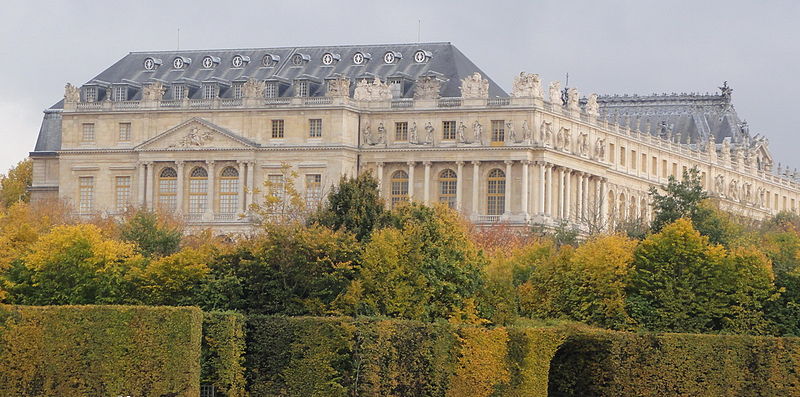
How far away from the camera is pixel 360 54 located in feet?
517

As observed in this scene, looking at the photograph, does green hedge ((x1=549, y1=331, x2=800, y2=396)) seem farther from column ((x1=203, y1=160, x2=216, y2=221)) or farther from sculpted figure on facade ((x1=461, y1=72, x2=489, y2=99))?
column ((x1=203, y1=160, x2=216, y2=221))

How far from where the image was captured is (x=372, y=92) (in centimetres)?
15138

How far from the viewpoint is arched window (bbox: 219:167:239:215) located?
152 metres

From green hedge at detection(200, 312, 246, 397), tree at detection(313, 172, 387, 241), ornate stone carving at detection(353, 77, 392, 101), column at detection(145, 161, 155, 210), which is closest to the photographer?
green hedge at detection(200, 312, 246, 397)

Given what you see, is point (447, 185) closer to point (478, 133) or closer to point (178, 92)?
point (478, 133)

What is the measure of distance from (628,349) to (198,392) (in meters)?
19.2

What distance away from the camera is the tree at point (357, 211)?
81875 millimetres

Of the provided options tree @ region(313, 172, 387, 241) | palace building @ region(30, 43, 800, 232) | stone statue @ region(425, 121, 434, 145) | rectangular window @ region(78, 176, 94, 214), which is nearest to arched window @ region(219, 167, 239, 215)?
palace building @ region(30, 43, 800, 232)

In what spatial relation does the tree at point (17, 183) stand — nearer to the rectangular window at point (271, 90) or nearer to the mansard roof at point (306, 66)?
the mansard roof at point (306, 66)

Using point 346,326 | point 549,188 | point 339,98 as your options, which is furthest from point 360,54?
point 346,326

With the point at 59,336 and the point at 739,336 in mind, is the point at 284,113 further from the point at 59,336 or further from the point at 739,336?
the point at 59,336

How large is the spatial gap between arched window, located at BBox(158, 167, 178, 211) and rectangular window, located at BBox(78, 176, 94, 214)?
5.24 meters

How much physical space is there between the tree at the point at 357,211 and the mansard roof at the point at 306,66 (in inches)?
2756

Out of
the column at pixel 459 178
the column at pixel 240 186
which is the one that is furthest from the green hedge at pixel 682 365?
the column at pixel 240 186
